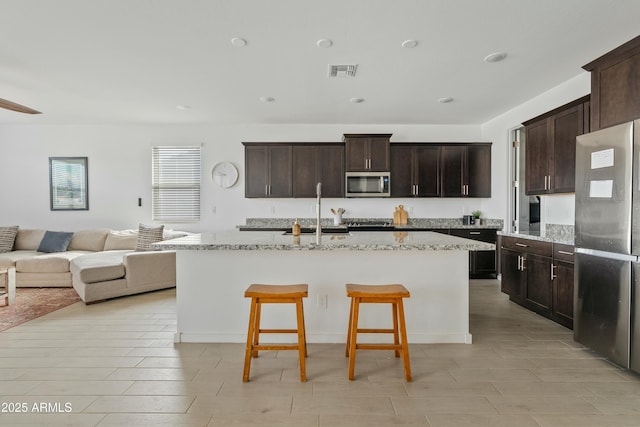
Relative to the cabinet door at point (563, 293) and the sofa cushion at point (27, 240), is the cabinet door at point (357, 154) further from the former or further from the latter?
the sofa cushion at point (27, 240)

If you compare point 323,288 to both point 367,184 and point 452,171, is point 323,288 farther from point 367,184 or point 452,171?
point 452,171

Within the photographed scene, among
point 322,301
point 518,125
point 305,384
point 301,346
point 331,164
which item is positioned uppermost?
point 518,125

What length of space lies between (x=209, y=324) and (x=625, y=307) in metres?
3.16

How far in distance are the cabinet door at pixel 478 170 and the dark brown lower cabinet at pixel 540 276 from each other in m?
1.51

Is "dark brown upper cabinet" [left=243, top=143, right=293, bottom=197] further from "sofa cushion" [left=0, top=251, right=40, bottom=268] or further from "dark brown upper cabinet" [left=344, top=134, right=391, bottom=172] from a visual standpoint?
"sofa cushion" [left=0, top=251, right=40, bottom=268]

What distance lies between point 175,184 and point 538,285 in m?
5.53

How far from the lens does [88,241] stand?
518 centimetres

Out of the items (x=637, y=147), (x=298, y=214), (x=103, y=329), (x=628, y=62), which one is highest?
(x=628, y=62)

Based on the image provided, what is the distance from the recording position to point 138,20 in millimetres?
2414

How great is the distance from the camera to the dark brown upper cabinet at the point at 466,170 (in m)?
5.27

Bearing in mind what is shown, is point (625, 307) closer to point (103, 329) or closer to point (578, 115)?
point (578, 115)

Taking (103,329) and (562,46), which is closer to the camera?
(562,46)

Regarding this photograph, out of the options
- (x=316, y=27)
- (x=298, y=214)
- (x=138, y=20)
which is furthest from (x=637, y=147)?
(x=298, y=214)

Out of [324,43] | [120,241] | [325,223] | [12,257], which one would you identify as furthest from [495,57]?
[12,257]
